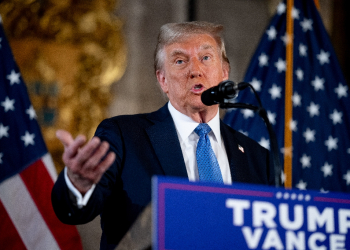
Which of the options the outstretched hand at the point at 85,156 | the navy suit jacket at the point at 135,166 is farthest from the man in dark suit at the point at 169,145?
the outstretched hand at the point at 85,156

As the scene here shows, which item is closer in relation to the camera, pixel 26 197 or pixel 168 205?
pixel 168 205

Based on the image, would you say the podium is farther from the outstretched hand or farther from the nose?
the nose

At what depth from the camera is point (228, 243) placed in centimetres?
105

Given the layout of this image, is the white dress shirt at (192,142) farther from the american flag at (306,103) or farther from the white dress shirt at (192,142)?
the american flag at (306,103)

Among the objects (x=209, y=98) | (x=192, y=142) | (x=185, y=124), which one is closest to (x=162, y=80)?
(x=185, y=124)

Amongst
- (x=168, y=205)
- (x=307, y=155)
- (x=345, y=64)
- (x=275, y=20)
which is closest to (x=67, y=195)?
(x=168, y=205)

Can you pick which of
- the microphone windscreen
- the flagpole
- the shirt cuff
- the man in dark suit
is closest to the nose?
the man in dark suit

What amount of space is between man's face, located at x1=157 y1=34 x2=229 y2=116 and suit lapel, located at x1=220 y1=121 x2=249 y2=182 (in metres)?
0.16

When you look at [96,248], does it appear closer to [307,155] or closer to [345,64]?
[307,155]

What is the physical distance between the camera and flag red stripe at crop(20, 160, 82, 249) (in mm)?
2596

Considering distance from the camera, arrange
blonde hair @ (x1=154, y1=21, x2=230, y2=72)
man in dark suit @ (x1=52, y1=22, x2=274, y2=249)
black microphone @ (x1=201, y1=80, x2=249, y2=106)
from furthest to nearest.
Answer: blonde hair @ (x1=154, y1=21, x2=230, y2=72) → man in dark suit @ (x1=52, y1=22, x2=274, y2=249) → black microphone @ (x1=201, y1=80, x2=249, y2=106)

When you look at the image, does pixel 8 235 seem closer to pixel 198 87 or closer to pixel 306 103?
pixel 198 87

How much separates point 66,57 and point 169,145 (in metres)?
1.93

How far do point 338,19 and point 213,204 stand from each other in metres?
3.83
